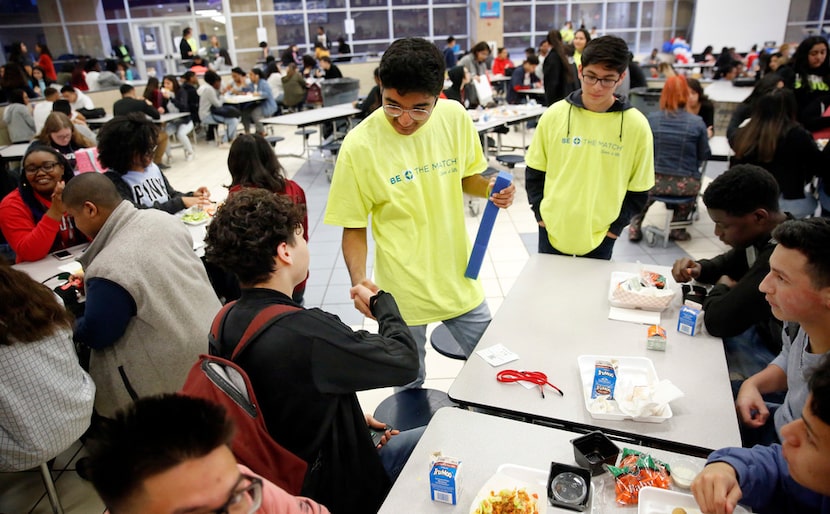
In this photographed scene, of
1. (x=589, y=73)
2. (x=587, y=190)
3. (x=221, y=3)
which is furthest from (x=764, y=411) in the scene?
(x=221, y=3)

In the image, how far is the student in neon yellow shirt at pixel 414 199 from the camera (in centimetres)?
196

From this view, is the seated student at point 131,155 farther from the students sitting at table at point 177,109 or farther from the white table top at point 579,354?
the students sitting at table at point 177,109

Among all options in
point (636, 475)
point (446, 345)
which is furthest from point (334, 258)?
point (636, 475)

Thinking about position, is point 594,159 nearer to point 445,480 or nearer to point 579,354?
point 579,354

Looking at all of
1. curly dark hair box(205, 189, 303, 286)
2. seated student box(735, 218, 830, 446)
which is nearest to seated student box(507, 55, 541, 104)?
seated student box(735, 218, 830, 446)

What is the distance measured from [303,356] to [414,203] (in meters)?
0.89

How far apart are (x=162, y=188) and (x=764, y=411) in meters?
3.61

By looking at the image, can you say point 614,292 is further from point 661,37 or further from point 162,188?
point 661,37

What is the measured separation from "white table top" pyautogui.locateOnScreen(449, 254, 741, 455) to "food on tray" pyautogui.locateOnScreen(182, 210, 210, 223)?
2.29 meters

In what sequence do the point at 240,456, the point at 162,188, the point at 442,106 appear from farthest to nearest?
the point at 162,188 → the point at 442,106 → the point at 240,456

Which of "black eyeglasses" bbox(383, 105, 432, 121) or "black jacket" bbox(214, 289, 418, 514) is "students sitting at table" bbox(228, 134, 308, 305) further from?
"black jacket" bbox(214, 289, 418, 514)

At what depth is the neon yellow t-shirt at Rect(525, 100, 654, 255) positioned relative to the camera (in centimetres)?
249

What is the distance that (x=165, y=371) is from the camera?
227cm

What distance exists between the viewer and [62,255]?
310cm
